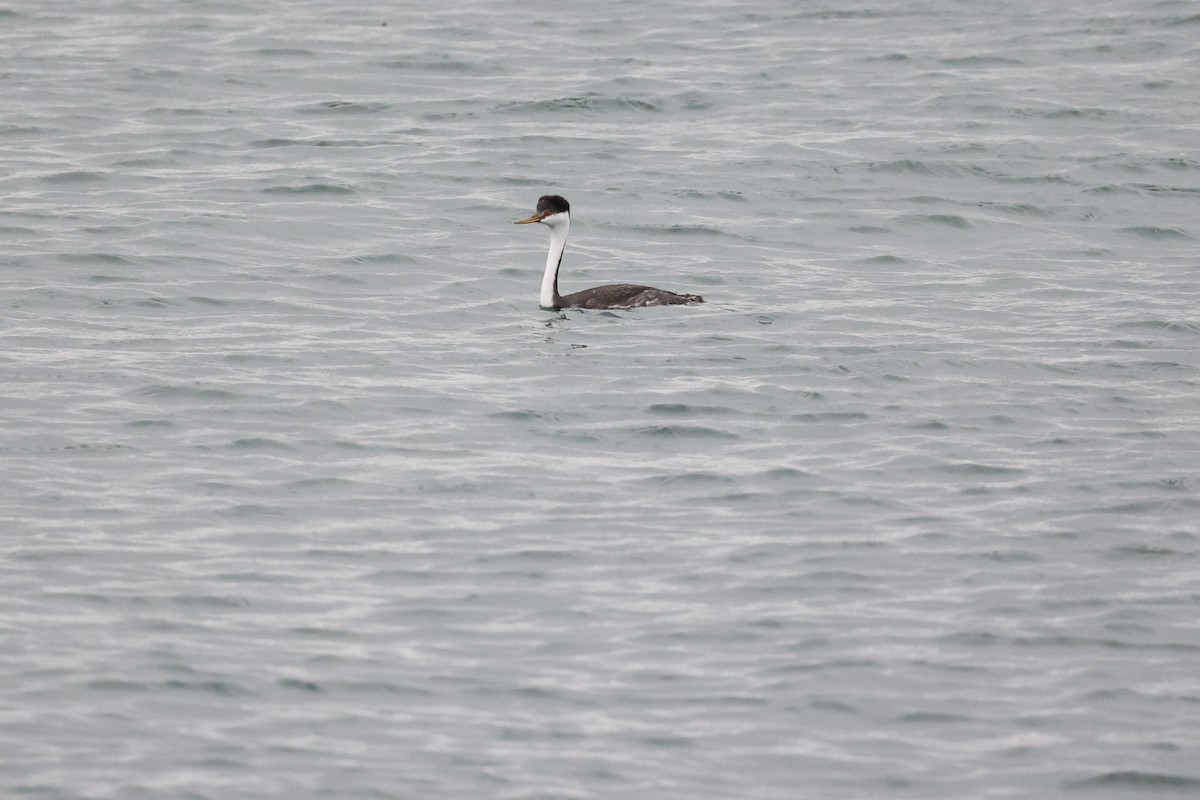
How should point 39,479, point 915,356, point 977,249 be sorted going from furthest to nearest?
1. point 977,249
2. point 915,356
3. point 39,479

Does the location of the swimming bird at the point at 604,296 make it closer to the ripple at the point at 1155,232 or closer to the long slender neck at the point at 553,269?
the long slender neck at the point at 553,269

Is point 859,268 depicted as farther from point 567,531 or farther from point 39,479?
point 39,479

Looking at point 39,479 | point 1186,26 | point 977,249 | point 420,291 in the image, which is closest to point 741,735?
point 39,479

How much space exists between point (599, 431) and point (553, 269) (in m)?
4.03

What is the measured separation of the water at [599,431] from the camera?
7.95 m

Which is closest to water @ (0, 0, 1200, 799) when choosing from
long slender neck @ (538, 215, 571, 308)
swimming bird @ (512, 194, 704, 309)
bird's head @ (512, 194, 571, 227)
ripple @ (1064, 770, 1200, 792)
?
ripple @ (1064, 770, 1200, 792)

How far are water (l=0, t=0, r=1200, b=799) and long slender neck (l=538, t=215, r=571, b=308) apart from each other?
0.38 metres

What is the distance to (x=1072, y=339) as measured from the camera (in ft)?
48.3

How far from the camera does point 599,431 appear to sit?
1217cm

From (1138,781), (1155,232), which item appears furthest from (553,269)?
(1138,781)

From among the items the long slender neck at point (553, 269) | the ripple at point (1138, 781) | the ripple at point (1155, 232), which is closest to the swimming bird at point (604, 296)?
the long slender neck at point (553, 269)

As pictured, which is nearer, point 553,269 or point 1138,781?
point 1138,781

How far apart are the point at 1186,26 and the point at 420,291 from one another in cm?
1546

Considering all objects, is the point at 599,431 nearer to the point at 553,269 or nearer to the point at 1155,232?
the point at 553,269
